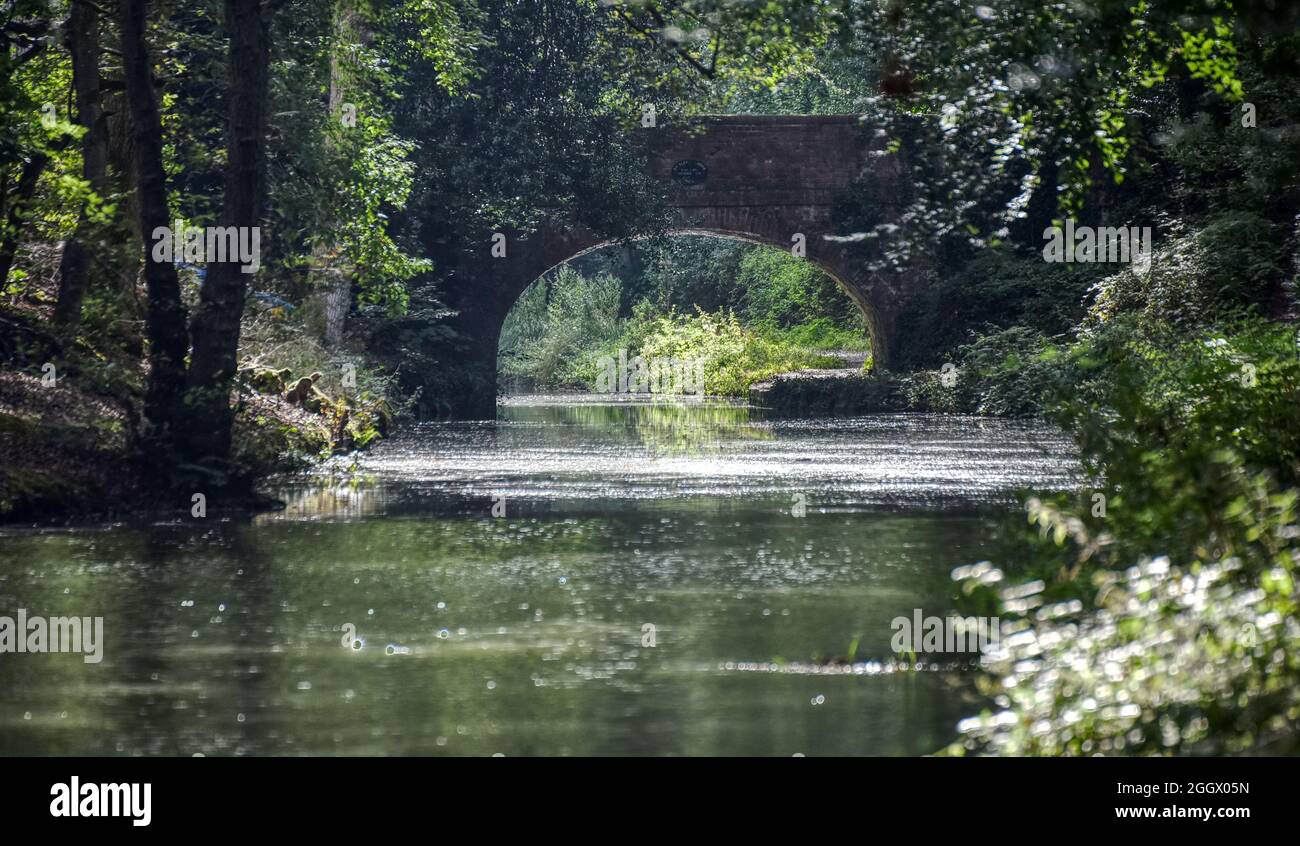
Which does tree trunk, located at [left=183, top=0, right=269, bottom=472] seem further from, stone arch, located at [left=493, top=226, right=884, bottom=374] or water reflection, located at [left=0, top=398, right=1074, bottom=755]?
stone arch, located at [left=493, top=226, right=884, bottom=374]

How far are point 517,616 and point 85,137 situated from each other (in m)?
11.2

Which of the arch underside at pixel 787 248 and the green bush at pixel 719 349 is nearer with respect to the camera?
the arch underside at pixel 787 248

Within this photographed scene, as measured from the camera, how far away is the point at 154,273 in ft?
54.6

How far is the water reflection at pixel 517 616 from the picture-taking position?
7250 millimetres

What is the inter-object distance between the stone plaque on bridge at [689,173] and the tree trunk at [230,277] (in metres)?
20.1

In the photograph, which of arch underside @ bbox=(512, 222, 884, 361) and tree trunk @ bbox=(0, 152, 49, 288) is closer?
tree trunk @ bbox=(0, 152, 49, 288)

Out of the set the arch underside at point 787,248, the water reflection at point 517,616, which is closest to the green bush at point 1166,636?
the water reflection at point 517,616

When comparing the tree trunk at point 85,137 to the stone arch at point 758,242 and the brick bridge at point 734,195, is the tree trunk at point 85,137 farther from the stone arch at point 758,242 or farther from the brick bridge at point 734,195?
the stone arch at point 758,242

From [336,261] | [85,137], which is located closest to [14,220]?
[85,137]

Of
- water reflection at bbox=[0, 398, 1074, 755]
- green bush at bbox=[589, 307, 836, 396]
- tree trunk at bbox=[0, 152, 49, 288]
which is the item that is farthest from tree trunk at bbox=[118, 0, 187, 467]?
green bush at bbox=[589, 307, 836, 396]

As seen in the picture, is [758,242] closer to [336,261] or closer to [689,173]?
[689,173]

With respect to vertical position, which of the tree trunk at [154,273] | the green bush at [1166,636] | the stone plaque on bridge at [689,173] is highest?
the stone plaque on bridge at [689,173]

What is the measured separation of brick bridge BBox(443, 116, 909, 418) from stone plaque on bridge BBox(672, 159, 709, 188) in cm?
2

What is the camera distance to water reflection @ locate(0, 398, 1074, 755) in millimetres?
7250
